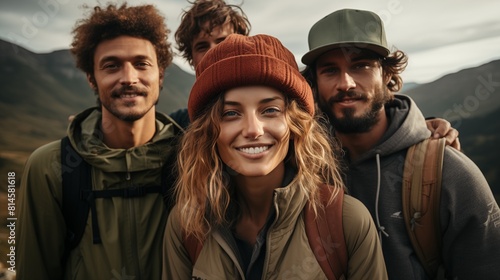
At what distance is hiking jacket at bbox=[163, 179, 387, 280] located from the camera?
2.47 metres

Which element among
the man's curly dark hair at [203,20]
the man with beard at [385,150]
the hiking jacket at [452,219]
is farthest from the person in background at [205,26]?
the hiking jacket at [452,219]

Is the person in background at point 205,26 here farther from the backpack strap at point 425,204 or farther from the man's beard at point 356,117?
the backpack strap at point 425,204

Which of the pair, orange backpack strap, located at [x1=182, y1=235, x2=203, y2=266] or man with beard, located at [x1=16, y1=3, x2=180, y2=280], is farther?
man with beard, located at [x1=16, y1=3, x2=180, y2=280]

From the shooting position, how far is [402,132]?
134 inches

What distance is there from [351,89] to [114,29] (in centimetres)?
228

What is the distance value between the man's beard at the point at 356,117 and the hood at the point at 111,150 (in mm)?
1549

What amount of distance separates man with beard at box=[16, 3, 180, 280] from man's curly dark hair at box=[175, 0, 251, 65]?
1.85 m

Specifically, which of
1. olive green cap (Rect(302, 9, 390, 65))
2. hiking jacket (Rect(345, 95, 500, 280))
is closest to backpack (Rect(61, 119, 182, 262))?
hiking jacket (Rect(345, 95, 500, 280))

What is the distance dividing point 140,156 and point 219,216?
0.99 metres

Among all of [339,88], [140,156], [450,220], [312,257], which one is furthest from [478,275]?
[140,156]

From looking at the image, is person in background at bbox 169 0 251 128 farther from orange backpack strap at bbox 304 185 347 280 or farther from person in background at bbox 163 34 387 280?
orange backpack strap at bbox 304 185 347 280

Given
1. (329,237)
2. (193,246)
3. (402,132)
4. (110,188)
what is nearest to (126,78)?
(110,188)

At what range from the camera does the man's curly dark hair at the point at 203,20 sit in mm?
5367

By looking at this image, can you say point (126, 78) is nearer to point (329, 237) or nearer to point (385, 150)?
point (329, 237)
